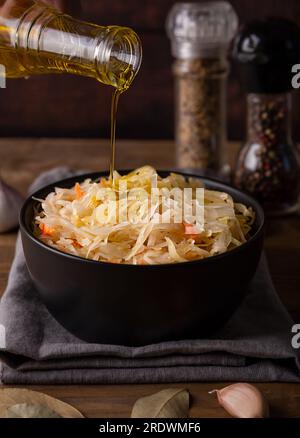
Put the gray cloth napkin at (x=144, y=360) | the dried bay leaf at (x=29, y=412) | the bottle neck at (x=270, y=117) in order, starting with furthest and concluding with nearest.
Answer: the bottle neck at (x=270, y=117)
the gray cloth napkin at (x=144, y=360)
the dried bay leaf at (x=29, y=412)

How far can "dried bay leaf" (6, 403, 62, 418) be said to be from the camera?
121 cm

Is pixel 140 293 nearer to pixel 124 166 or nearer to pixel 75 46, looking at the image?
pixel 75 46

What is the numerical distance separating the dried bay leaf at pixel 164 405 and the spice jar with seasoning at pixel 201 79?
1093 millimetres

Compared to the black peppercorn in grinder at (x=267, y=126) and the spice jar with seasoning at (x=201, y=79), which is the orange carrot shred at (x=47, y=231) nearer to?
the black peppercorn in grinder at (x=267, y=126)

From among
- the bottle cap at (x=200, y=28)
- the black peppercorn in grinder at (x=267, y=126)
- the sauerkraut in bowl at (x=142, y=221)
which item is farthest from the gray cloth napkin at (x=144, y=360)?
the bottle cap at (x=200, y=28)

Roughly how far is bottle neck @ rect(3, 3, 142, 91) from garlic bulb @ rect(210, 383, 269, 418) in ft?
2.01

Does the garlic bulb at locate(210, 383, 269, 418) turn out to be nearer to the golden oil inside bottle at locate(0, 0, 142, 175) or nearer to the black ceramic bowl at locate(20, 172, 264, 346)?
the black ceramic bowl at locate(20, 172, 264, 346)

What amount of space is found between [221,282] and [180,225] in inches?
5.4

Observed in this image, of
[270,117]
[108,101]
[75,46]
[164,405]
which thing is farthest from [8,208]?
[108,101]

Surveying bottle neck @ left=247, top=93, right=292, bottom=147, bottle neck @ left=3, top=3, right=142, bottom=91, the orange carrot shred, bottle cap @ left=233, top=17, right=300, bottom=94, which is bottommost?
the orange carrot shred

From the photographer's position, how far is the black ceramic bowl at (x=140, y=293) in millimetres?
1274

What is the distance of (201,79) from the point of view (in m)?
2.20

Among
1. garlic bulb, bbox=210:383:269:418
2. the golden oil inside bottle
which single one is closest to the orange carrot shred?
the golden oil inside bottle

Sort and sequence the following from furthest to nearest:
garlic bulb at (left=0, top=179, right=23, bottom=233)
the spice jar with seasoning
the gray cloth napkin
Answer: the spice jar with seasoning
garlic bulb at (left=0, top=179, right=23, bottom=233)
the gray cloth napkin
